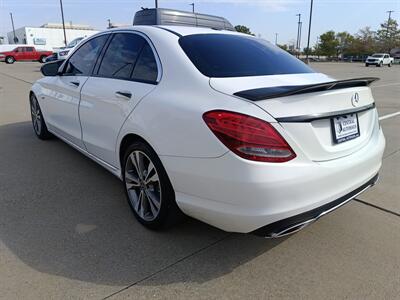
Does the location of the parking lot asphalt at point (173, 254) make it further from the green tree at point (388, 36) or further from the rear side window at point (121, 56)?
the green tree at point (388, 36)

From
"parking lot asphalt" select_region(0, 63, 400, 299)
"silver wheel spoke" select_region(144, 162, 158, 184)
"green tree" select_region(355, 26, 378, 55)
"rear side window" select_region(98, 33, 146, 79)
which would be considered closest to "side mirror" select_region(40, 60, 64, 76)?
"rear side window" select_region(98, 33, 146, 79)

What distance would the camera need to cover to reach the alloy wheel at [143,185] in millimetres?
2775

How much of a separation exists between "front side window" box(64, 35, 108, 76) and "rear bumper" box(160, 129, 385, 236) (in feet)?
6.19

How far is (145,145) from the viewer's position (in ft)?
8.91

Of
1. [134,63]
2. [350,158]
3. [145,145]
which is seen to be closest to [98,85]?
[134,63]

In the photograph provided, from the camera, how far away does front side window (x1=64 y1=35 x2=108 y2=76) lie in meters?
3.78

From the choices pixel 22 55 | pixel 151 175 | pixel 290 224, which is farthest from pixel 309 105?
pixel 22 55

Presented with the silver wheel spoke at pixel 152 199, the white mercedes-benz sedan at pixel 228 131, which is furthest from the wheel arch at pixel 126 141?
the silver wheel spoke at pixel 152 199

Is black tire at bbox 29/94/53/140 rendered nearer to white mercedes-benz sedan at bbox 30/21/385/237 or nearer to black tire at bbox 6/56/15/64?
white mercedes-benz sedan at bbox 30/21/385/237

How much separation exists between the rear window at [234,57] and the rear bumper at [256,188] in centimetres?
72

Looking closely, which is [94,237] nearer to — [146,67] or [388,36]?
[146,67]

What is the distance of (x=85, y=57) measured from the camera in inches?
158

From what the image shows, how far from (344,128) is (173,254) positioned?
1499 millimetres

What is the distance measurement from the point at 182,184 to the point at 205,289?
682mm
